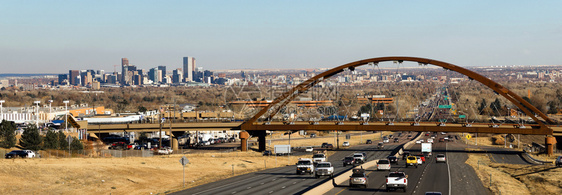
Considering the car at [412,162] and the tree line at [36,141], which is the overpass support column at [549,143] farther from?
the tree line at [36,141]

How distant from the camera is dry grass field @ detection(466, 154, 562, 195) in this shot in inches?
2749

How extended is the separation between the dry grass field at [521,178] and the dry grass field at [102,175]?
107ft

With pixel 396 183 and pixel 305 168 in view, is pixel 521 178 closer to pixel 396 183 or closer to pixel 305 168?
pixel 305 168

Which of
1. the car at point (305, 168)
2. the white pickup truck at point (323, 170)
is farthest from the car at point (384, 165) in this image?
the white pickup truck at point (323, 170)

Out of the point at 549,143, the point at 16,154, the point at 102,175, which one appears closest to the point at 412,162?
the point at 102,175

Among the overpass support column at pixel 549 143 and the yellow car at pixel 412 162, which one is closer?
the yellow car at pixel 412 162

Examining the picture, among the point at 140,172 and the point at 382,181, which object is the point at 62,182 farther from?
the point at 382,181

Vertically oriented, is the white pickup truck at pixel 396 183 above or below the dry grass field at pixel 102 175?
above

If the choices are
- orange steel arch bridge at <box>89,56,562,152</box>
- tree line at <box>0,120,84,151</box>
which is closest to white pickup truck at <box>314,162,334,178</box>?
tree line at <box>0,120,84,151</box>

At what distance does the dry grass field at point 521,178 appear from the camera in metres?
69.8

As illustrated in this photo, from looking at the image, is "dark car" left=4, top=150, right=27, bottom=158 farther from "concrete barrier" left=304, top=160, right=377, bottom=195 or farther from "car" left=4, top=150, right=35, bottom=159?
"concrete barrier" left=304, top=160, right=377, bottom=195

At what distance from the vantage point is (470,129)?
123562mm

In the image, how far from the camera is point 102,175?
72625mm

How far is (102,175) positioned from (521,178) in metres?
55.0
